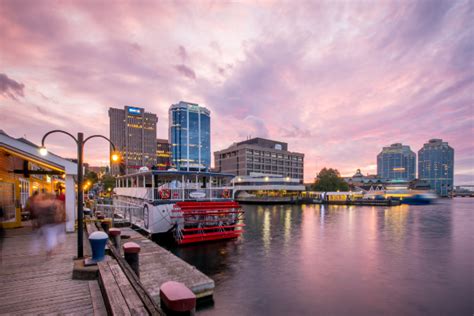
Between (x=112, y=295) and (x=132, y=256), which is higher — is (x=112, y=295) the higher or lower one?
the higher one

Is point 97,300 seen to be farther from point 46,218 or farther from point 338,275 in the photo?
point 338,275

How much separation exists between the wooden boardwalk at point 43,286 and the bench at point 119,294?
358 mm

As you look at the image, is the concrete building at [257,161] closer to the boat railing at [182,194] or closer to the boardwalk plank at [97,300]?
the boat railing at [182,194]

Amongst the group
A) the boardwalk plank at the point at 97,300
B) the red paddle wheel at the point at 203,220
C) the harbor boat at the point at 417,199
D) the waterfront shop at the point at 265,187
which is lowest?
the harbor boat at the point at 417,199

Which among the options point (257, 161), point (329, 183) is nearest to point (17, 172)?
point (329, 183)

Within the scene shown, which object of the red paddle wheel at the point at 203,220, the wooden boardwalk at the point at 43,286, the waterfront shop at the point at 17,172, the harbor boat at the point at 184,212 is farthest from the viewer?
the harbor boat at the point at 184,212

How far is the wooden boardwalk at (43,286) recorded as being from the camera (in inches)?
192

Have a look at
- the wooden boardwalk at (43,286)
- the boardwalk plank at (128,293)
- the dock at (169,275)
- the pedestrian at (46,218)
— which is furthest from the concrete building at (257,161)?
the boardwalk plank at (128,293)

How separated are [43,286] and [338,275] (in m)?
13.2

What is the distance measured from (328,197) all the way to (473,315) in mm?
71995

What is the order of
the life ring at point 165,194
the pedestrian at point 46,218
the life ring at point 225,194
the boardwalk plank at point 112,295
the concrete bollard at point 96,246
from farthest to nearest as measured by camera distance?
the life ring at point 225,194, the life ring at point 165,194, the pedestrian at point 46,218, the concrete bollard at point 96,246, the boardwalk plank at point 112,295

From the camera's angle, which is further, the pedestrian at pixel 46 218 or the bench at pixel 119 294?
the pedestrian at pixel 46 218

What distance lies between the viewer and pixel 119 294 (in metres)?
4.66

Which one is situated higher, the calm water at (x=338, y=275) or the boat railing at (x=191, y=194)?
the boat railing at (x=191, y=194)
